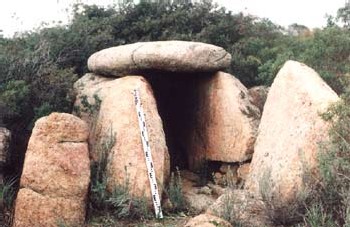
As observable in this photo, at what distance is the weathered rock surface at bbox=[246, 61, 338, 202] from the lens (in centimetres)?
741

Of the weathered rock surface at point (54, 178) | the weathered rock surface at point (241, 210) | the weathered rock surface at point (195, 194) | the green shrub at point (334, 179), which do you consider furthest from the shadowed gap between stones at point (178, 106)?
the green shrub at point (334, 179)

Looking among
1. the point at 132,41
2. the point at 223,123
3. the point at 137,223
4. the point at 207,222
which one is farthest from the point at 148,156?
the point at 132,41

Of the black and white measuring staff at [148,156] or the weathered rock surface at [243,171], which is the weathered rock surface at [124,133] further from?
the weathered rock surface at [243,171]

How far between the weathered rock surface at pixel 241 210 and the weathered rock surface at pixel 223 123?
199 cm

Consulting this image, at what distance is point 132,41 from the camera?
43.0 ft

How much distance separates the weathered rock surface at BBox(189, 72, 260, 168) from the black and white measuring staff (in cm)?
164

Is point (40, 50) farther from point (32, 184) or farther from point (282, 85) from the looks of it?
point (282, 85)

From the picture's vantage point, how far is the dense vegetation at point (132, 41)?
948 centimetres

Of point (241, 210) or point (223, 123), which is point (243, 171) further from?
point (241, 210)

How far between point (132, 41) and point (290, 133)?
5924mm

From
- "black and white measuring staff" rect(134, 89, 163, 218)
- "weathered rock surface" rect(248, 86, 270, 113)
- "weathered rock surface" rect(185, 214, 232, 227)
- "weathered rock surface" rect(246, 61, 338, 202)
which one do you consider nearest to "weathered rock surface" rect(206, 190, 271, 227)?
"weathered rock surface" rect(246, 61, 338, 202)

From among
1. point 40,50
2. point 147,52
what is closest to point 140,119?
point 147,52

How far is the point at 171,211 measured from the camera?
8.38 metres

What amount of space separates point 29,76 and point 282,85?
4.21 m
